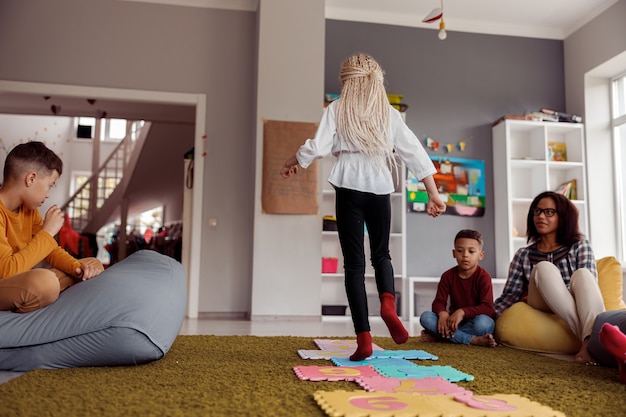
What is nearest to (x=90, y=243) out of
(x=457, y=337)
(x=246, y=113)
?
(x=246, y=113)

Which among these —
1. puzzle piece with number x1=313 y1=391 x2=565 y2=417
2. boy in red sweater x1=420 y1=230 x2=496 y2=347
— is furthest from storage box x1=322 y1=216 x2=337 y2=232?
puzzle piece with number x1=313 y1=391 x2=565 y2=417

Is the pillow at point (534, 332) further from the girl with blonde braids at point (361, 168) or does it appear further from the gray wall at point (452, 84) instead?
the gray wall at point (452, 84)

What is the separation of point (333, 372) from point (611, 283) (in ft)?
5.53

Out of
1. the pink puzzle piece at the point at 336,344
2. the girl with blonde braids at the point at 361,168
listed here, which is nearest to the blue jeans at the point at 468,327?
the pink puzzle piece at the point at 336,344

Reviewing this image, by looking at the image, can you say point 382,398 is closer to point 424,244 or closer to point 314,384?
point 314,384

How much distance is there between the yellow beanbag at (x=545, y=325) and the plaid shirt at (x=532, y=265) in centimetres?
15

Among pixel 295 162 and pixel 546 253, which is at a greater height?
pixel 295 162

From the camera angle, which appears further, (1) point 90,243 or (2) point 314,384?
(1) point 90,243

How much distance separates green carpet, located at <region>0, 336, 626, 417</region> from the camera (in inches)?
49.9

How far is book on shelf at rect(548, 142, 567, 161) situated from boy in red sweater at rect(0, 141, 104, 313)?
4.34 m

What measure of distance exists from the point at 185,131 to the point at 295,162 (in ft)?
18.8

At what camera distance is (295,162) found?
2246 millimetres

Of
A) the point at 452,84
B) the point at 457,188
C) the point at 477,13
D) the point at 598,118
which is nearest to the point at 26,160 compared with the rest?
the point at 457,188

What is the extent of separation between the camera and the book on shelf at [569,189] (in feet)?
16.5
